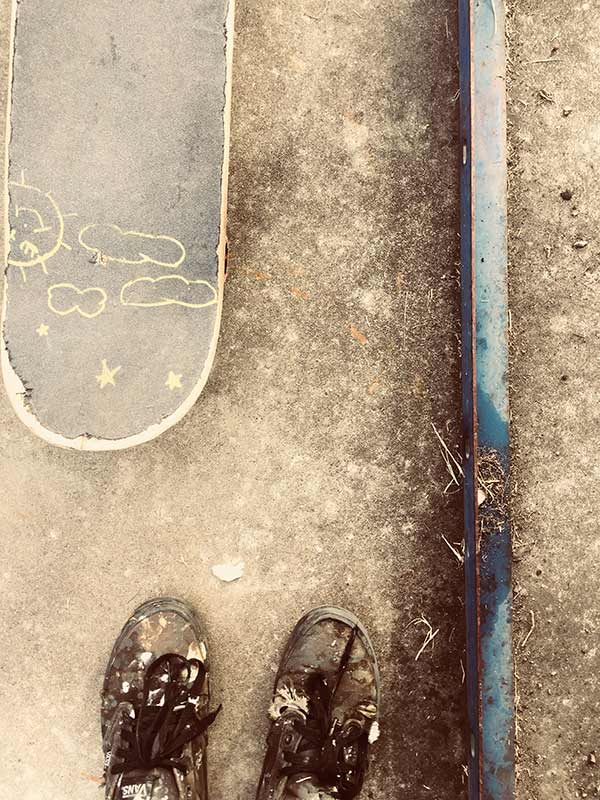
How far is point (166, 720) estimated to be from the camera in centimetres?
205

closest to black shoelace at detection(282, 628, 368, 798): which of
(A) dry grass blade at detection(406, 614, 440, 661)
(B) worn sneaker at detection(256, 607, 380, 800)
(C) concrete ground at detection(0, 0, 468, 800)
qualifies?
(B) worn sneaker at detection(256, 607, 380, 800)

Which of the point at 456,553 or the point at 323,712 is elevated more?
the point at 456,553

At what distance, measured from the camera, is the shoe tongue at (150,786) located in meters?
2.02

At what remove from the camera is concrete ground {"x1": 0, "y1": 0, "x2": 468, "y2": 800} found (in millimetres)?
2139

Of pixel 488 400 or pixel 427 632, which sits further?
pixel 427 632

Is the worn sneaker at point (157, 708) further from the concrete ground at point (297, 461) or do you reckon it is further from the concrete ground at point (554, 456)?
the concrete ground at point (554, 456)

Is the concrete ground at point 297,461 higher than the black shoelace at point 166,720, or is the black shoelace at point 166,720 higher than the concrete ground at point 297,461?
the concrete ground at point 297,461

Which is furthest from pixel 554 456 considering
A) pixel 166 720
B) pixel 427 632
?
pixel 166 720

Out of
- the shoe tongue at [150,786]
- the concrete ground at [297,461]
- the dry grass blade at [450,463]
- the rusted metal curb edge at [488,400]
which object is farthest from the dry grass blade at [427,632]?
the shoe tongue at [150,786]

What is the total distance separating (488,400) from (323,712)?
1.21 m

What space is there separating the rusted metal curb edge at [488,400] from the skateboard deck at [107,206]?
826mm

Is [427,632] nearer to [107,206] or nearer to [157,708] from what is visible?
[157,708]

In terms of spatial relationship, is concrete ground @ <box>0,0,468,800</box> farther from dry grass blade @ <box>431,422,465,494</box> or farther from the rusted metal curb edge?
the rusted metal curb edge

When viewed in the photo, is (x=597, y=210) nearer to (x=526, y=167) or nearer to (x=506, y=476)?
(x=526, y=167)
